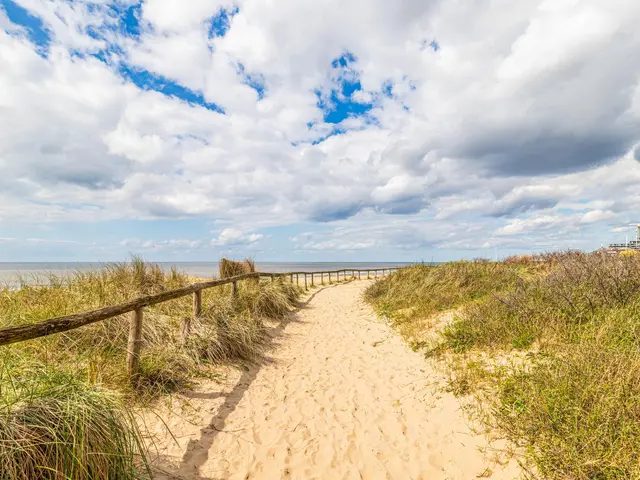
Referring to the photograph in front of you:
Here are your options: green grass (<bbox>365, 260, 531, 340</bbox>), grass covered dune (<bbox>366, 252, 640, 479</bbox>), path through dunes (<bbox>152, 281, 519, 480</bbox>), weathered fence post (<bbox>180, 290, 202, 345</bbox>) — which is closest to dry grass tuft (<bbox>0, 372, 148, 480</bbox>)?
path through dunes (<bbox>152, 281, 519, 480</bbox>)

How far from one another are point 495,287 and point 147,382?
10.1m

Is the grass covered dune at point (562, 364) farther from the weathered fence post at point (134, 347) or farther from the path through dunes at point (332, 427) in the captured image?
the weathered fence post at point (134, 347)

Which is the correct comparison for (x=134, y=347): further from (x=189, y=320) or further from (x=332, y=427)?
(x=332, y=427)

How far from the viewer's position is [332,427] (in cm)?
484

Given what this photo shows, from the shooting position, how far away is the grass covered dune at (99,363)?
2471 millimetres

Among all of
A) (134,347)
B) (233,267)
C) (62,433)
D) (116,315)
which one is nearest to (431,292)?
(233,267)

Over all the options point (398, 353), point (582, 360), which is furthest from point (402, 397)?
point (582, 360)

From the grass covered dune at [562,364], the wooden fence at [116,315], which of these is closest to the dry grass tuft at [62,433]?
the wooden fence at [116,315]

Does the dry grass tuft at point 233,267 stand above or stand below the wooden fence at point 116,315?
above

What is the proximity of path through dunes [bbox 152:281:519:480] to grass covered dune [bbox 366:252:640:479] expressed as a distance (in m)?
0.51

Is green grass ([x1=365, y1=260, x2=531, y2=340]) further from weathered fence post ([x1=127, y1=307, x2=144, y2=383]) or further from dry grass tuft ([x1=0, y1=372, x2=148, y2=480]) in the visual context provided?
dry grass tuft ([x1=0, y1=372, x2=148, y2=480])

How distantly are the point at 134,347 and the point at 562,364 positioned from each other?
6099 mm

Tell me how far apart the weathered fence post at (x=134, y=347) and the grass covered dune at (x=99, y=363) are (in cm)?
11

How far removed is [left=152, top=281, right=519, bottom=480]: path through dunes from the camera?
3.86 metres
